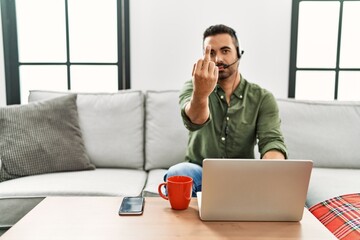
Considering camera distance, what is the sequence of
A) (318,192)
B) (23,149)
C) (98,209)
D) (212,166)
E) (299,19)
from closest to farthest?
1. (212,166)
2. (98,209)
3. (318,192)
4. (23,149)
5. (299,19)

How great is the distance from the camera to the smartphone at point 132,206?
0.93m

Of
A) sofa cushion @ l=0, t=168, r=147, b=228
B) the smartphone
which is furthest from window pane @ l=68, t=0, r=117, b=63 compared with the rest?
the smartphone

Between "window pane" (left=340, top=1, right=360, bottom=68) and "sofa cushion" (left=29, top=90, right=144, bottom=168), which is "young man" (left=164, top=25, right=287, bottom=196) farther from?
"window pane" (left=340, top=1, right=360, bottom=68)

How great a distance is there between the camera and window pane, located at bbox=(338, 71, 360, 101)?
2.43 metres

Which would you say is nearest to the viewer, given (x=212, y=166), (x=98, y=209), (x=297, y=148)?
(x=212, y=166)

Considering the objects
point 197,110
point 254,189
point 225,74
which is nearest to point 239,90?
point 225,74

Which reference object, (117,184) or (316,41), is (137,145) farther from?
(316,41)

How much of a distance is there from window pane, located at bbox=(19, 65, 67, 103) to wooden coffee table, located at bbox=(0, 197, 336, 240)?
1.60 meters

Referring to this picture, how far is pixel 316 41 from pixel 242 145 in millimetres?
1269

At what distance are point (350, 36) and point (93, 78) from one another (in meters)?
1.82

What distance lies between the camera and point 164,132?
194 cm

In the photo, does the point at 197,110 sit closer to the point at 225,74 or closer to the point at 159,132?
the point at 225,74

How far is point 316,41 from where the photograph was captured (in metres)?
2.36

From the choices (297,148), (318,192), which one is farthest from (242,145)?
(297,148)
